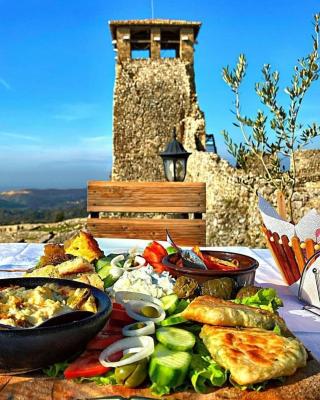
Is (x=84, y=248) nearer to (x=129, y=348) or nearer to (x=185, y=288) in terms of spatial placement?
(x=185, y=288)

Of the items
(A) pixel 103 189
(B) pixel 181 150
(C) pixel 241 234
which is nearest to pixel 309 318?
(A) pixel 103 189

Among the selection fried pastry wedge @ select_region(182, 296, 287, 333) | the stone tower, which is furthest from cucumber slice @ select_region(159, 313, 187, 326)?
the stone tower

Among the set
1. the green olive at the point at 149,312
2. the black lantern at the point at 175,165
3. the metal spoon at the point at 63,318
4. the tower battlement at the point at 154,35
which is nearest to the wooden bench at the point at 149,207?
the black lantern at the point at 175,165

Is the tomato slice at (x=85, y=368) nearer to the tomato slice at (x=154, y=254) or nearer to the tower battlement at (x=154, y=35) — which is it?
the tomato slice at (x=154, y=254)

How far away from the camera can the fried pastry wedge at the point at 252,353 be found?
101 centimetres

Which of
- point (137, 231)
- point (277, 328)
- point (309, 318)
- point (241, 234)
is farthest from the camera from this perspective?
→ point (241, 234)

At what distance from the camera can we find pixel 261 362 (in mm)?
1032

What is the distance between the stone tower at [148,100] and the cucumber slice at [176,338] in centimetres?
2231

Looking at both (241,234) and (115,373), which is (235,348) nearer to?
(115,373)

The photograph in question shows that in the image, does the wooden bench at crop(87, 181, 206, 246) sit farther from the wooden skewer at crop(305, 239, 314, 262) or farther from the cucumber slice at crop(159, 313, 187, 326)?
the cucumber slice at crop(159, 313, 187, 326)

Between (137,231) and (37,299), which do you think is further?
(137,231)

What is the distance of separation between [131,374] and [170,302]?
418 millimetres

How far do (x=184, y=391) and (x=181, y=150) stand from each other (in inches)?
198

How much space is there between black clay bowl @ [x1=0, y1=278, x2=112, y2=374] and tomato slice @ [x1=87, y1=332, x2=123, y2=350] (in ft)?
0.14
